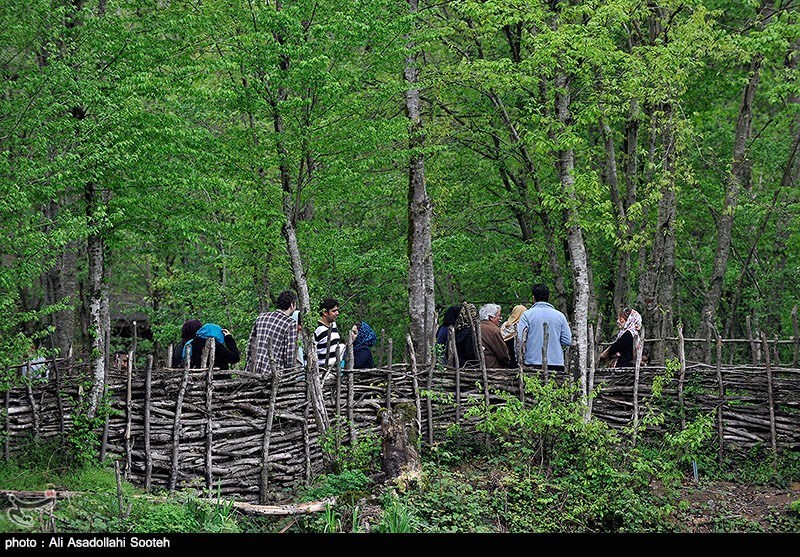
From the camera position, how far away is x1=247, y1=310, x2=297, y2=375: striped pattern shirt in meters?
9.25

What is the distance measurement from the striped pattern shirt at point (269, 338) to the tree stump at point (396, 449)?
147cm

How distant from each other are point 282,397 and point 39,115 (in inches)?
147

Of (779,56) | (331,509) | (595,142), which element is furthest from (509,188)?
(331,509)

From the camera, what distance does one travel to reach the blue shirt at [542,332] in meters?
10.0

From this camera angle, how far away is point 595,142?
17.0 metres

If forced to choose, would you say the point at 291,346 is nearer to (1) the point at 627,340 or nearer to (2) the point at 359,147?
(2) the point at 359,147

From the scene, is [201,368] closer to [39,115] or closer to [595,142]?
[39,115]

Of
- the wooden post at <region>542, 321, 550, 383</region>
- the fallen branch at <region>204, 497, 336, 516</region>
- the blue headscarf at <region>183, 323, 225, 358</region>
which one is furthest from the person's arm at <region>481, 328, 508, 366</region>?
the fallen branch at <region>204, 497, 336, 516</region>

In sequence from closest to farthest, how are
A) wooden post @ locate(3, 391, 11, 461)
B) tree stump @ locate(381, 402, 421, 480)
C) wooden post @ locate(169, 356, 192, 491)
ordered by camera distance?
wooden post @ locate(3, 391, 11, 461) → tree stump @ locate(381, 402, 421, 480) → wooden post @ locate(169, 356, 192, 491)

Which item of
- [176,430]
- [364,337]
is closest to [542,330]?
[364,337]

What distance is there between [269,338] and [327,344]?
637 mm

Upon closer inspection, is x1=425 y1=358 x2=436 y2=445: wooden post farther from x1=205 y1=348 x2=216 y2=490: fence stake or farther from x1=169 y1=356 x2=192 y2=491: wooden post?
x1=169 y1=356 x2=192 y2=491: wooden post

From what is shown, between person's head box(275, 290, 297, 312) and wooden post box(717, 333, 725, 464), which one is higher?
person's head box(275, 290, 297, 312)

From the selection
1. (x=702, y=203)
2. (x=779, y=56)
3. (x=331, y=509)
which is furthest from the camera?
(x=702, y=203)
